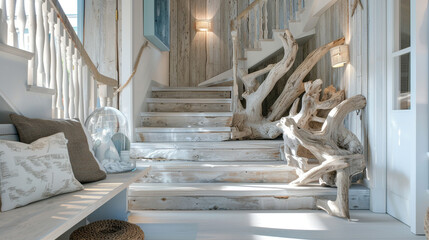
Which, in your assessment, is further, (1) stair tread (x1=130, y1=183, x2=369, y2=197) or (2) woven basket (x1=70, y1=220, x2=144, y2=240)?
(1) stair tread (x1=130, y1=183, x2=369, y2=197)

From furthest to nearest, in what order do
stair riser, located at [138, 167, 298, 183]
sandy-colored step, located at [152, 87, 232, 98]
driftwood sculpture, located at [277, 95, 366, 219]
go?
sandy-colored step, located at [152, 87, 232, 98] → stair riser, located at [138, 167, 298, 183] → driftwood sculpture, located at [277, 95, 366, 219]

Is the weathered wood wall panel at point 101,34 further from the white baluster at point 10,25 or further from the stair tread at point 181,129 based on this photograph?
the white baluster at point 10,25

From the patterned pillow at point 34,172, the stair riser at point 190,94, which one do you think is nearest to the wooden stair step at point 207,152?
the stair riser at point 190,94

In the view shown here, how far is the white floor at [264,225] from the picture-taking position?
7.18ft

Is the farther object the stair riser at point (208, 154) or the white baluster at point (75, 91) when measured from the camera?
the stair riser at point (208, 154)

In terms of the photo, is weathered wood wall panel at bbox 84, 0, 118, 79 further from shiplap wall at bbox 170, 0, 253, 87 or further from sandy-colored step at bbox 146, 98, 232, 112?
shiplap wall at bbox 170, 0, 253, 87

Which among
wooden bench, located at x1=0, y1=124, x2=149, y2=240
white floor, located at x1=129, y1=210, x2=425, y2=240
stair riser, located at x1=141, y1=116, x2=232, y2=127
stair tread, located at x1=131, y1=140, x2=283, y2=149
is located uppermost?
stair riser, located at x1=141, y1=116, x2=232, y2=127

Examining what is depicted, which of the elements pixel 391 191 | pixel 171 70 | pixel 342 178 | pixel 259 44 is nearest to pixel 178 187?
pixel 342 178

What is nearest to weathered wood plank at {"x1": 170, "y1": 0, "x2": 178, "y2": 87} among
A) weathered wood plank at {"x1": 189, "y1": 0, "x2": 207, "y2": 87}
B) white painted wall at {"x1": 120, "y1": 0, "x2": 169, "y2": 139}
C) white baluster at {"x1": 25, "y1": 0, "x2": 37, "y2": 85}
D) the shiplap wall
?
the shiplap wall

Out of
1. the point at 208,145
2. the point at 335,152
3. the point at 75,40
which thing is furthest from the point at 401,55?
the point at 75,40

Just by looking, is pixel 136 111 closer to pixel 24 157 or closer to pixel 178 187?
pixel 178 187

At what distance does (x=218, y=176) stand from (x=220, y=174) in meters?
0.03

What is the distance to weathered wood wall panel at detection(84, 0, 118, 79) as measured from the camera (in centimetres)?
358

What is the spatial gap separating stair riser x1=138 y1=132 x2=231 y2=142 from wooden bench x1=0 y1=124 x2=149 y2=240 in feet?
5.90
